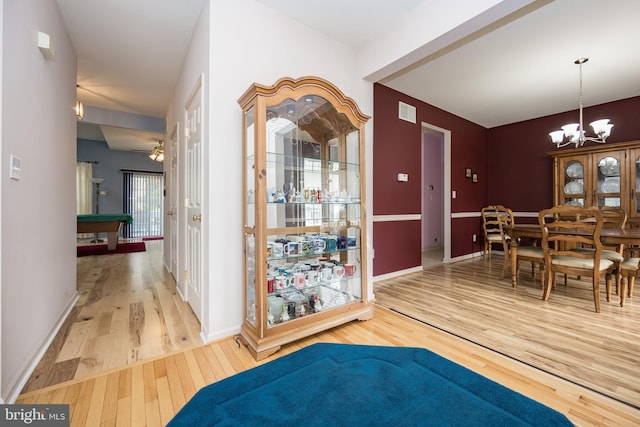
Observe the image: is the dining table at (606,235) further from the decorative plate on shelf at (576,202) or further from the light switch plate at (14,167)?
the light switch plate at (14,167)

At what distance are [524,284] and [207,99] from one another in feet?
13.1

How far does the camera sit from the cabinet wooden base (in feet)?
5.79

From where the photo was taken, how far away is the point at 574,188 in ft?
14.7

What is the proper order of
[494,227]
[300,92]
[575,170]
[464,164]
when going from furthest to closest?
1. [494,227]
2. [464,164]
3. [575,170]
4. [300,92]

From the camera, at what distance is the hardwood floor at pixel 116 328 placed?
1.69 meters

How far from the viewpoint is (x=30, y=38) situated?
171 centimetres

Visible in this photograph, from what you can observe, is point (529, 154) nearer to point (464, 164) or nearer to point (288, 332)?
point (464, 164)

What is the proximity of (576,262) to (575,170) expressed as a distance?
2792mm

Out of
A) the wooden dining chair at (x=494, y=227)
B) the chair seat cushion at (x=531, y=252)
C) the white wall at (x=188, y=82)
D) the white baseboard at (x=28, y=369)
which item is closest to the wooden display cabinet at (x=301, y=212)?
the white wall at (x=188, y=82)

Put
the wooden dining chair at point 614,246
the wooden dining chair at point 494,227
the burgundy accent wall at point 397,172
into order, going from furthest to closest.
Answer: the wooden dining chair at point 494,227
the burgundy accent wall at point 397,172
the wooden dining chair at point 614,246

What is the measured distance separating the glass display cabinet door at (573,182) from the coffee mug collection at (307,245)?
4375 mm

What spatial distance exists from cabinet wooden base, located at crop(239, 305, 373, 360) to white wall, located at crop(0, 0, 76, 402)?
1.19 metres

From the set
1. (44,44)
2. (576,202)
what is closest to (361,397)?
(44,44)

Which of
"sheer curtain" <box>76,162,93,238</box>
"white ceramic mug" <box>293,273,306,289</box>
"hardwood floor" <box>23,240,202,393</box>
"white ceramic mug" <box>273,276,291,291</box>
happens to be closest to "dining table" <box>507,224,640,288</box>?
"white ceramic mug" <box>293,273,306,289</box>
